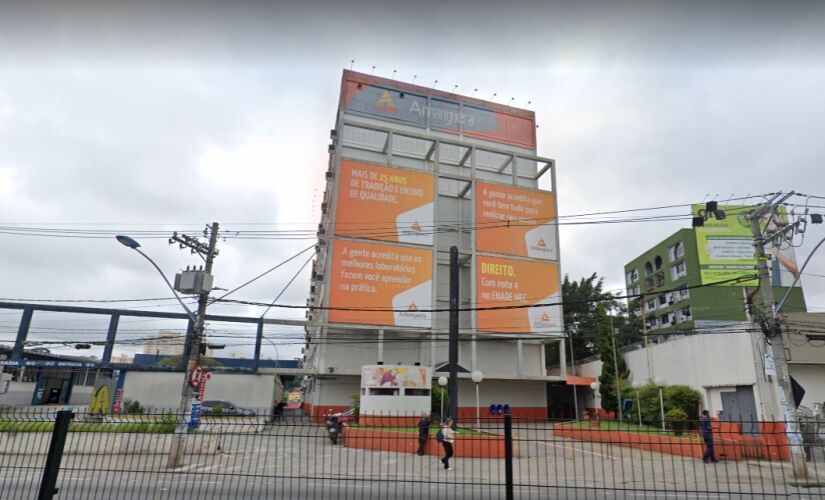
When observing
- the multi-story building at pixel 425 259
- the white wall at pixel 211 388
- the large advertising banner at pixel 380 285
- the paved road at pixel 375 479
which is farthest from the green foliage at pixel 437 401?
the white wall at pixel 211 388

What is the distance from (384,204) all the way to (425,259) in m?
4.73

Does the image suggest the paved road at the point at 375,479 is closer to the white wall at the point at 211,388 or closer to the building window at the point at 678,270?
the white wall at the point at 211,388

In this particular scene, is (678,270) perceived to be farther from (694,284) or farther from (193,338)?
(193,338)

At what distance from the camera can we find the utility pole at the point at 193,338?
47.5 ft

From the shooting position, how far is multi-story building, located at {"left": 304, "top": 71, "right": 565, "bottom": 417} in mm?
32312

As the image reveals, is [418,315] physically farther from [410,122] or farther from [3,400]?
[3,400]

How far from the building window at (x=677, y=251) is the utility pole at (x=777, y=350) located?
43.3 m

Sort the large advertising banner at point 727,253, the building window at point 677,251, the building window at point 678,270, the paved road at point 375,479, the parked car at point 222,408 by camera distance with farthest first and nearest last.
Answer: the building window at point 677,251 < the building window at point 678,270 < the large advertising banner at point 727,253 < the parked car at point 222,408 < the paved road at point 375,479

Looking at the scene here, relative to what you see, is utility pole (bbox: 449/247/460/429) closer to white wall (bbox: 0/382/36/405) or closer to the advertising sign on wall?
the advertising sign on wall

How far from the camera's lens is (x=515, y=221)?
1479 inches

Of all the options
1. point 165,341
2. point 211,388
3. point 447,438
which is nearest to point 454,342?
point 447,438

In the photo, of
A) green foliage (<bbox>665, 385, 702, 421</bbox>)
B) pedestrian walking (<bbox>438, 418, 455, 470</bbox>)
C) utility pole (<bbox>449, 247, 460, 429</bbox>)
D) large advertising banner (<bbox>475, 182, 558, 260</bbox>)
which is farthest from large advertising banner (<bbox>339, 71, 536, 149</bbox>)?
Answer: pedestrian walking (<bbox>438, 418, 455, 470</bbox>)

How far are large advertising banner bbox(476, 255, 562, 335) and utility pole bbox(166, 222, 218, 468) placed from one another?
67.5ft

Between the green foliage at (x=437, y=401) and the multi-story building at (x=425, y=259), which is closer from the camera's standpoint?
the green foliage at (x=437, y=401)
